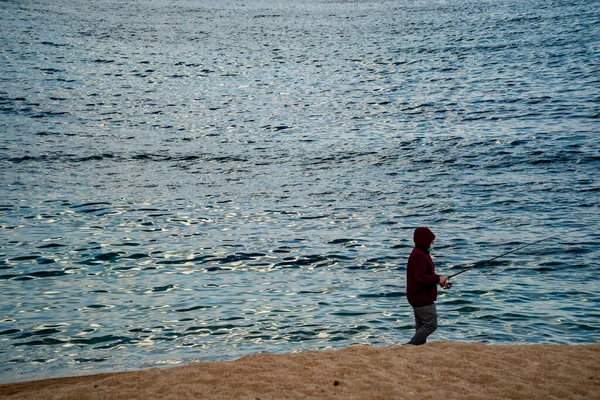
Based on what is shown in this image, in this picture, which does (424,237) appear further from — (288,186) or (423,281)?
(288,186)

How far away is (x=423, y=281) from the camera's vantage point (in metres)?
9.93

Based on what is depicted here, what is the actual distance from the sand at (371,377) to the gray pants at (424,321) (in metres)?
0.18

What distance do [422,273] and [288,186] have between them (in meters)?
14.1

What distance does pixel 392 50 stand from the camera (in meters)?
47.3

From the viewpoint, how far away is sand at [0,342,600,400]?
8523mm

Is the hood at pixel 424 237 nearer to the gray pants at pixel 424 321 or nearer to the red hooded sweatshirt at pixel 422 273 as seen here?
the red hooded sweatshirt at pixel 422 273

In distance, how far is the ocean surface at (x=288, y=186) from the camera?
514 inches

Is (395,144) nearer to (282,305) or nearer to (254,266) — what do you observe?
(254,266)

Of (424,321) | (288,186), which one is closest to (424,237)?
(424,321)

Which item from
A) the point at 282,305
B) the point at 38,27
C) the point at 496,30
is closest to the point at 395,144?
the point at 282,305

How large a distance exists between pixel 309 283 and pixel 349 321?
2378 millimetres

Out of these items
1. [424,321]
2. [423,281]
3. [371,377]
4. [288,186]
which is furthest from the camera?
[288,186]

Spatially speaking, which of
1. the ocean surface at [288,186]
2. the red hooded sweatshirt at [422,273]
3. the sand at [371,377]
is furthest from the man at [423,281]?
the ocean surface at [288,186]

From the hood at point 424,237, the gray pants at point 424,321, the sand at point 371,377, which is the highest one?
the hood at point 424,237
